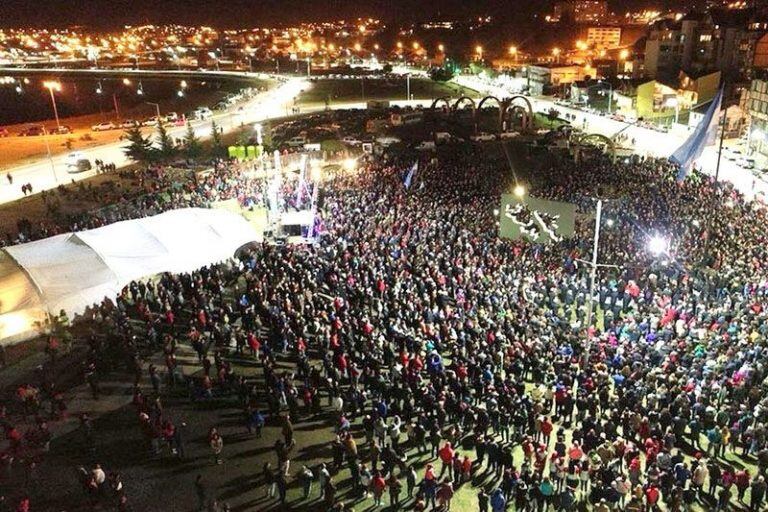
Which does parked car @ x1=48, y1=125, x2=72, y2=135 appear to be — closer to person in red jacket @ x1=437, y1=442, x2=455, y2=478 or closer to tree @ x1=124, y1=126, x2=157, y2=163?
tree @ x1=124, y1=126, x2=157, y2=163

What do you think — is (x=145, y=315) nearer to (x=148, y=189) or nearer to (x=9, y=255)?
(x=9, y=255)

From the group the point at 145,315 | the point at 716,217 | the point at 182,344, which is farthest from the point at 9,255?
the point at 716,217

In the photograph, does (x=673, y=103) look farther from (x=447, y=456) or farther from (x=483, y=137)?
(x=447, y=456)

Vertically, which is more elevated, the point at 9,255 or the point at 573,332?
the point at 9,255

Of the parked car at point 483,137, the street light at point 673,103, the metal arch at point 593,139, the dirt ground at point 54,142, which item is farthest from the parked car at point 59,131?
the street light at point 673,103

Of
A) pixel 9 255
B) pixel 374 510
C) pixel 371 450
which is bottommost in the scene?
pixel 374 510

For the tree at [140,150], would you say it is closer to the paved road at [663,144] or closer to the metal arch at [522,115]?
the metal arch at [522,115]

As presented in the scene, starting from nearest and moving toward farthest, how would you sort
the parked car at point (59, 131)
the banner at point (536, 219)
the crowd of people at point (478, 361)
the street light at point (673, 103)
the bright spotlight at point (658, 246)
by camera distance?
the crowd of people at point (478, 361) → the bright spotlight at point (658, 246) → the banner at point (536, 219) → the street light at point (673, 103) → the parked car at point (59, 131)

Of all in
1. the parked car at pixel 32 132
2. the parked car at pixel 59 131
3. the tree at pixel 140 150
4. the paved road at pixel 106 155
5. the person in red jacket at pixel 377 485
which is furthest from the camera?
the parked car at pixel 59 131
